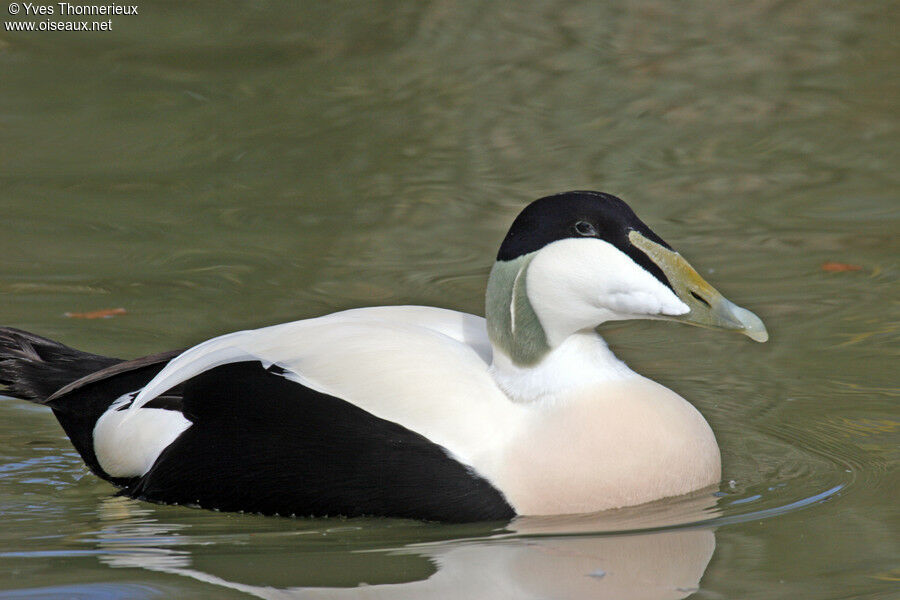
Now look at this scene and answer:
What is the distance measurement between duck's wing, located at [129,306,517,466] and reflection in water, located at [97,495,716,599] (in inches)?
10.8

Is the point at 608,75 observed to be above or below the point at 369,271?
above

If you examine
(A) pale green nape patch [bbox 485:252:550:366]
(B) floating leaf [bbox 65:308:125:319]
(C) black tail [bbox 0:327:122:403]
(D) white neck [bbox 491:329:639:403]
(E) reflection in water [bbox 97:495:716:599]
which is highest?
(B) floating leaf [bbox 65:308:125:319]

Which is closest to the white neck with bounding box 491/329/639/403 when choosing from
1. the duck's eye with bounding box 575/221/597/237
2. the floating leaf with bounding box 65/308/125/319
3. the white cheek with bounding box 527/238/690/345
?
the white cheek with bounding box 527/238/690/345

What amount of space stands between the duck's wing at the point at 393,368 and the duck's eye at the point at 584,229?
49 cm

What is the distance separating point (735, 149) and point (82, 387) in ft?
14.3

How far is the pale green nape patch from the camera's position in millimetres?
4043

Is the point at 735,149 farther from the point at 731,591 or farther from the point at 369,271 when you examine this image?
the point at 731,591

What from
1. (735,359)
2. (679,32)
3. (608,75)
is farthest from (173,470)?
(679,32)

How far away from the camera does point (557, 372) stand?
4090 millimetres

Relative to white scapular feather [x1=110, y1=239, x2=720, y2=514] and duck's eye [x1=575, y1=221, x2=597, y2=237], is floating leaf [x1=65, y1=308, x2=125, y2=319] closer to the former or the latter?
white scapular feather [x1=110, y1=239, x2=720, y2=514]

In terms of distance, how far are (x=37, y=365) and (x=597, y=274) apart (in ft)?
6.12

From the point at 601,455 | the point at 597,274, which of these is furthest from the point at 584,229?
Answer: the point at 601,455

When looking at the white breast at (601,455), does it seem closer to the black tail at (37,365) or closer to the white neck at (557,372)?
the white neck at (557,372)

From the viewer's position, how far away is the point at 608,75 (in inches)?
363
